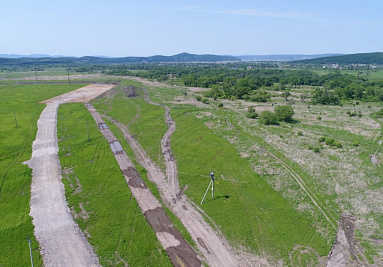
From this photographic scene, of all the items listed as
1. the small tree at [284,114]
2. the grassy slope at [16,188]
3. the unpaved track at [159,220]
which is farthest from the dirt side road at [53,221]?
the small tree at [284,114]

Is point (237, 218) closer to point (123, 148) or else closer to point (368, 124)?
point (123, 148)

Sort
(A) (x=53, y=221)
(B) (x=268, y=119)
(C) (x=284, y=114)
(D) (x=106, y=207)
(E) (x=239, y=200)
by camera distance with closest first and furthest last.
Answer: (A) (x=53, y=221) → (D) (x=106, y=207) → (E) (x=239, y=200) → (B) (x=268, y=119) → (C) (x=284, y=114)

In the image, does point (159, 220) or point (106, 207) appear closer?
point (159, 220)

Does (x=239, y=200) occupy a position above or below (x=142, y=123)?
below

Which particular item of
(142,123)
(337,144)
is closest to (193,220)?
(337,144)

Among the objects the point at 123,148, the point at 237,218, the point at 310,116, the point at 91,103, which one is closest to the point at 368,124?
the point at 310,116

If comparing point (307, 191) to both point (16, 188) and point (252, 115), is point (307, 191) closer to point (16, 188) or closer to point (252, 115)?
point (16, 188)

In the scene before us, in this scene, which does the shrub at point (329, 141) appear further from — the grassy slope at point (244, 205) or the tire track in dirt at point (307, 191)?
the grassy slope at point (244, 205)
